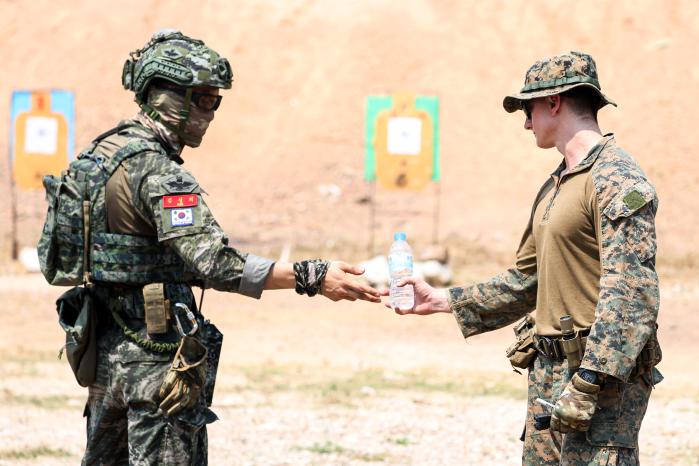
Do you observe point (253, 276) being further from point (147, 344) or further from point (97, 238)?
point (97, 238)

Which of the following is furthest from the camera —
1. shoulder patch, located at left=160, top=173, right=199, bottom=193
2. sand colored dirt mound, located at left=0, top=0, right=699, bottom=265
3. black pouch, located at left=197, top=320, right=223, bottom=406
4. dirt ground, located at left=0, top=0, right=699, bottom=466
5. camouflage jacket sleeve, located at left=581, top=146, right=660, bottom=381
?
sand colored dirt mound, located at left=0, top=0, right=699, bottom=265

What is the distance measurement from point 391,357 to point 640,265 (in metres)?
7.46

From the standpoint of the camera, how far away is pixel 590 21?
2658cm

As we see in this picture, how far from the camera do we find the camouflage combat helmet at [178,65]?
12.4 feet

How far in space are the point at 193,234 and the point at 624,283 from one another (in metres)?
1.39

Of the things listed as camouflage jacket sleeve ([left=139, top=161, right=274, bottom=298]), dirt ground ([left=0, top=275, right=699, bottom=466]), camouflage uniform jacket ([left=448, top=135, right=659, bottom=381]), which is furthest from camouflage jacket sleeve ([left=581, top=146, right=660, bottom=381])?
dirt ground ([left=0, top=275, right=699, bottom=466])

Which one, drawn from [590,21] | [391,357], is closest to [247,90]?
[590,21]

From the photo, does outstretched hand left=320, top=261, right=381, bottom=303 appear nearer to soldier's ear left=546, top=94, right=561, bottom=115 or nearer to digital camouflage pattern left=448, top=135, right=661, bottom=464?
digital camouflage pattern left=448, top=135, right=661, bottom=464

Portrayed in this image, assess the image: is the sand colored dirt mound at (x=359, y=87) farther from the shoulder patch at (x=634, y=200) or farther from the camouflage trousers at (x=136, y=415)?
the shoulder patch at (x=634, y=200)

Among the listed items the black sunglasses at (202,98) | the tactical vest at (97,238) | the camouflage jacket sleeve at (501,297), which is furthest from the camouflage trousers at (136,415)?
the camouflage jacket sleeve at (501,297)

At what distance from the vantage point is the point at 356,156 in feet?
80.3

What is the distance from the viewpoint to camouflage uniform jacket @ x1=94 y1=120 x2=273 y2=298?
3592 millimetres

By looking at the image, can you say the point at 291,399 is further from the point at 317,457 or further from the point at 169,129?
the point at 169,129

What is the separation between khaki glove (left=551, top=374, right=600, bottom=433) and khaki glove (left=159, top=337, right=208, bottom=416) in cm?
120
